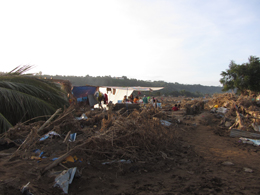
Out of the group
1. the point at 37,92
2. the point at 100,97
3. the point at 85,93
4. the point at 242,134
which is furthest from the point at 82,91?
the point at 242,134

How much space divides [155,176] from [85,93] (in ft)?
38.4

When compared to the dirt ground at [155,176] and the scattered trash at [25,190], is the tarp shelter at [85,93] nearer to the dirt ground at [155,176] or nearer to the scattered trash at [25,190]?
the dirt ground at [155,176]

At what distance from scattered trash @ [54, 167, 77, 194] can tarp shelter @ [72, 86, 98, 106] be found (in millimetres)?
11234

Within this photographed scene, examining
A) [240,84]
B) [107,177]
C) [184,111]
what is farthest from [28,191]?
[240,84]

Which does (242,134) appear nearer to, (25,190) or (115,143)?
(115,143)

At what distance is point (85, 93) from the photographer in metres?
14.2

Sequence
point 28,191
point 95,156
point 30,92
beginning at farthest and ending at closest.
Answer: point 30,92 → point 95,156 → point 28,191

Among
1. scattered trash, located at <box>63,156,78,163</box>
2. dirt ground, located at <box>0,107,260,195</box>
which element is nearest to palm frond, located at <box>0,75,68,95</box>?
dirt ground, located at <box>0,107,260,195</box>

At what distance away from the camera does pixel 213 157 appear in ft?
14.7

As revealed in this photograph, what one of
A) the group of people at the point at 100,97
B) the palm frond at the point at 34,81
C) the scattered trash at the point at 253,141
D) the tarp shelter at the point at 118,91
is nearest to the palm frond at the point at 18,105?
the palm frond at the point at 34,81

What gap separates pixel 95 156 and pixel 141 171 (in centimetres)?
96

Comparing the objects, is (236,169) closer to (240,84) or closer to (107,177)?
(107,177)

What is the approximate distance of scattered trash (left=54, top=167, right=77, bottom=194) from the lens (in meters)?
2.51

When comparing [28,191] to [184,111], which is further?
[184,111]
